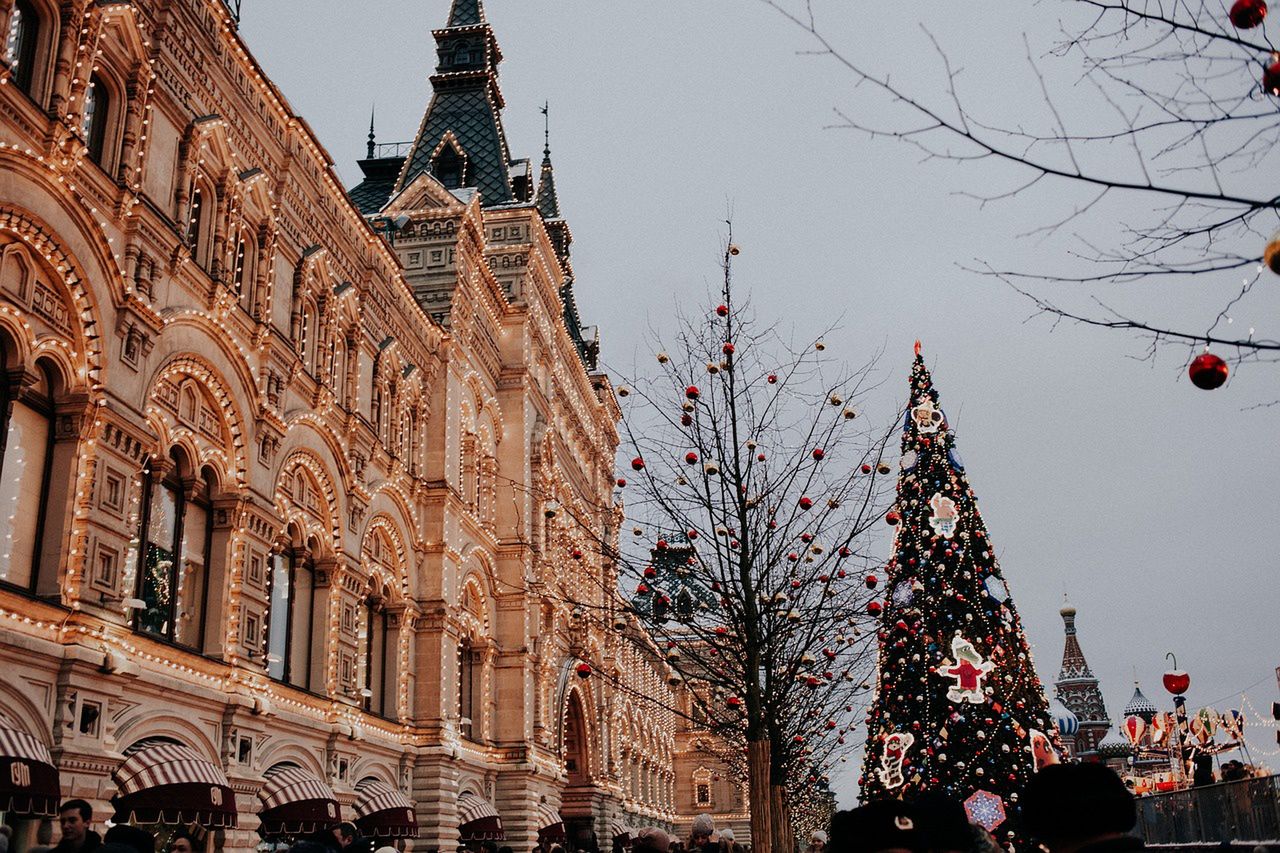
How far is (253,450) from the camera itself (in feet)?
60.6

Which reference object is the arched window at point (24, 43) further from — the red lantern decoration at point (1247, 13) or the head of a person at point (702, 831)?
the red lantern decoration at point (1247, 13)

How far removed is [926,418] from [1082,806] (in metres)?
22.3

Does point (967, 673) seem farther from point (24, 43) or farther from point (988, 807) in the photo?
point (24, 43)

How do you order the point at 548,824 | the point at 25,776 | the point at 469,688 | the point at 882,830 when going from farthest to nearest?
the point at 548,824
the point at 469,688
the point at 25,776
the point at 882,830

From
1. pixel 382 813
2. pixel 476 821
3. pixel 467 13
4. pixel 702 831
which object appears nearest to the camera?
pixel 702 831

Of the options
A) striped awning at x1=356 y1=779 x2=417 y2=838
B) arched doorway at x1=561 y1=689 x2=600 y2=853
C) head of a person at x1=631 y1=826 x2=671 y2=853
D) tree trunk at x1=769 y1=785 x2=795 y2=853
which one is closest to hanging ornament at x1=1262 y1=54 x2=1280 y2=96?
head of a person at x1=631 y1=826 x2=671 y2=853

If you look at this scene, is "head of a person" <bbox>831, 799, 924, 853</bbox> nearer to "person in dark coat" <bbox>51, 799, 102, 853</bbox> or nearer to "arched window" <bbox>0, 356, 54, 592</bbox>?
"person in dark coat" <bbox>51, 799, 102, 853</bbox>

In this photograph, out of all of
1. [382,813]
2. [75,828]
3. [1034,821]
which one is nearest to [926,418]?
[382,813]

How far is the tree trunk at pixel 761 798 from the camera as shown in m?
14.0

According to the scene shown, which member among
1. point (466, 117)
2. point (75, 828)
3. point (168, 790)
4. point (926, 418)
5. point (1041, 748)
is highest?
point (466, 117)

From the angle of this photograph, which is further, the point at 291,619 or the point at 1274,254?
the point at 291,619

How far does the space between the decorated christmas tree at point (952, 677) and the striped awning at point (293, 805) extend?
34.7 ft

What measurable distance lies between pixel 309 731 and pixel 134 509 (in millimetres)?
6438

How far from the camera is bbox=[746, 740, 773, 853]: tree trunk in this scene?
1398 cm
